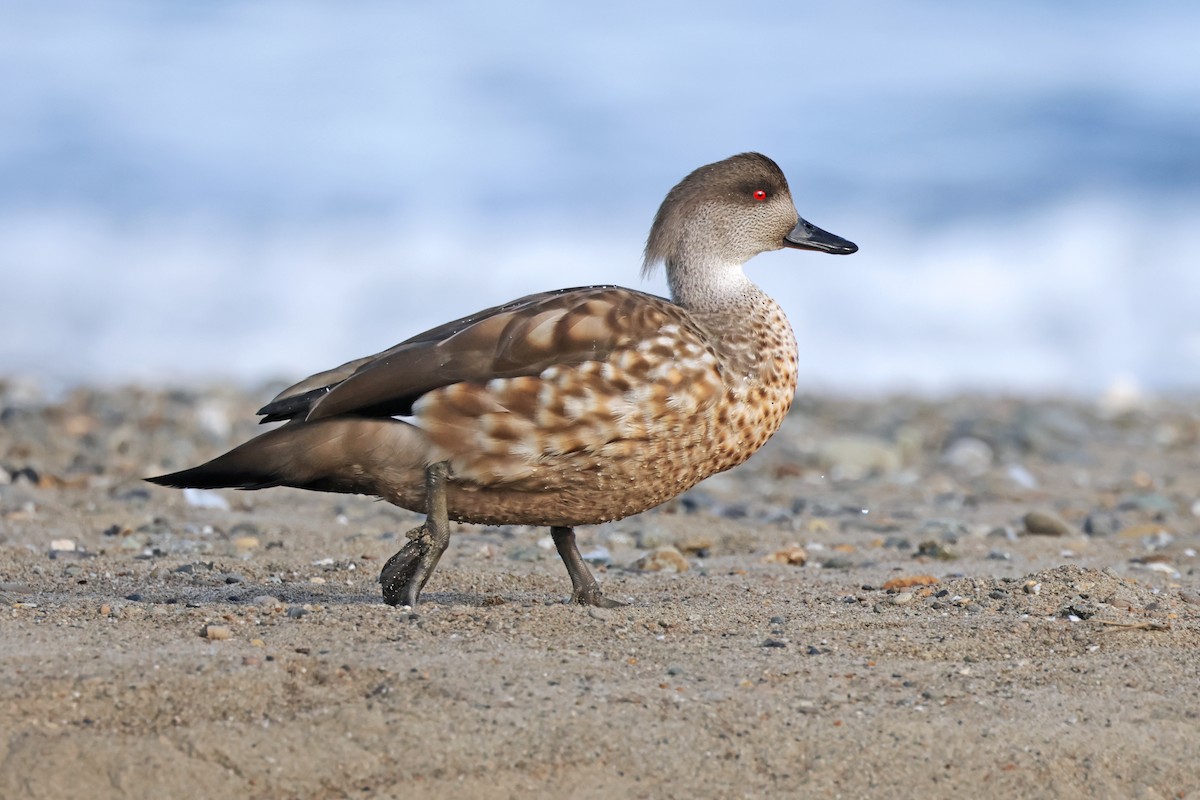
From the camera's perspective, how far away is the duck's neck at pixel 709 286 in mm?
6574

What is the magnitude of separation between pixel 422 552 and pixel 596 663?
44.5 inches

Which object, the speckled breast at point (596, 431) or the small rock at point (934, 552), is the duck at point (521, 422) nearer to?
the speckled breast at point (596, 431)

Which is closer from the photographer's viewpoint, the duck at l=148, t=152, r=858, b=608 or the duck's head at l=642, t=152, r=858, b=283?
the duck at l=148, t=152, r=858, b=608

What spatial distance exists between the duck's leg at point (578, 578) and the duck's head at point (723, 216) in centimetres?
132

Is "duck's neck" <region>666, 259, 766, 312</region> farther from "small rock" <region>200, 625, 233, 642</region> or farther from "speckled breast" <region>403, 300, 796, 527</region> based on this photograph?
"small rock" <region>200, 625, 233, 642</region>

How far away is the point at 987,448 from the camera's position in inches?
526

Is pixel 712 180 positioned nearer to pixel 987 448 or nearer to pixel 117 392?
pixel 987 448

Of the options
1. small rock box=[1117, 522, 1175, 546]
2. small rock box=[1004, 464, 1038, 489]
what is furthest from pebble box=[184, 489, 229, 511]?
small rock box=[1004, 464, 1038, 489]

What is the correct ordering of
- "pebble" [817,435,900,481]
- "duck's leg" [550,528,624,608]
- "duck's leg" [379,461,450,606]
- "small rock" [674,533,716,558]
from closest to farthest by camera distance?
1. "duck's leg" [379,461,450,606]
2. "duck's leg" [550,528,624,608]
3. "small rock" [674,533,716,558]
4. "pebble" [817,435,900,481]

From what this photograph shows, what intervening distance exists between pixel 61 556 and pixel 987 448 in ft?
27.4

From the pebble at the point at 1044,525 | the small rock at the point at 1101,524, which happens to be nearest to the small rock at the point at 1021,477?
the small rock at the point at 1101,524

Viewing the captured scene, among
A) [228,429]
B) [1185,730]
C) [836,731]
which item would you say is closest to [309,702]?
[836,731]

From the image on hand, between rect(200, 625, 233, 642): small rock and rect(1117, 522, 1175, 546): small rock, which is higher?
rect(200, 625, 233, 642): small rock

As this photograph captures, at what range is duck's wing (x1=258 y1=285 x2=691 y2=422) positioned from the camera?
5.79 metres
